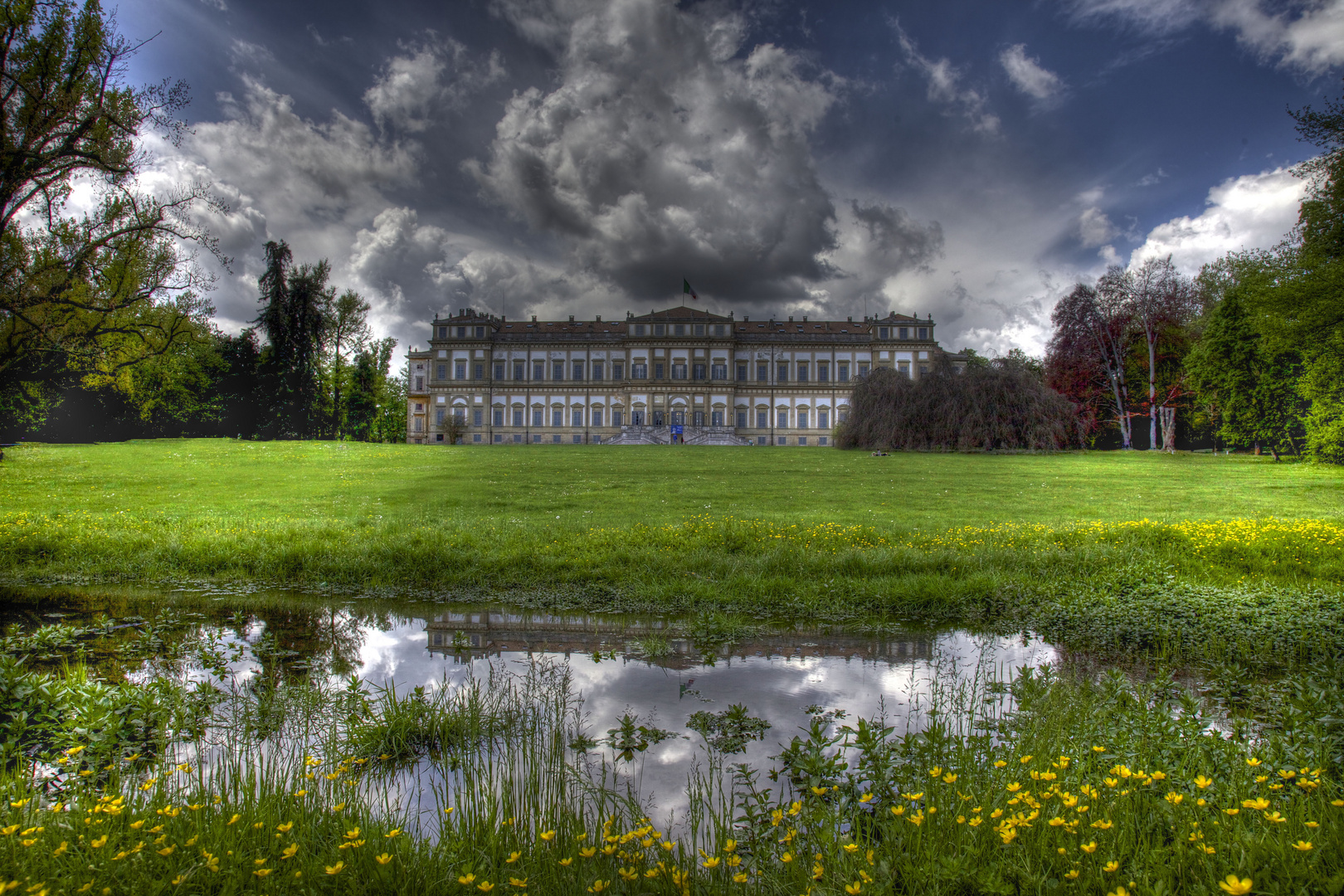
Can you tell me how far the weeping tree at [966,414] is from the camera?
90.3 ft

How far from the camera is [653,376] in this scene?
6284 cm

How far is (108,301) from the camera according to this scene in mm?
8992

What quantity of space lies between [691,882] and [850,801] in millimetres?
968

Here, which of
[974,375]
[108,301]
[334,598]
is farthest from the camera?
[974,375]

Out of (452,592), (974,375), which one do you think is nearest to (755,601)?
(452,592)

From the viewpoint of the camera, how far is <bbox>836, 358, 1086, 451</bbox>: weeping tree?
2752 centimetres

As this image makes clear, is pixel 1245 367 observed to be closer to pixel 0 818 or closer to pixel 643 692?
pixel 643 692

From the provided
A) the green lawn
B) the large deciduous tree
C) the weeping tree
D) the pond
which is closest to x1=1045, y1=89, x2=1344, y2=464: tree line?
the green lawn

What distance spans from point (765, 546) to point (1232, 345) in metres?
28.3

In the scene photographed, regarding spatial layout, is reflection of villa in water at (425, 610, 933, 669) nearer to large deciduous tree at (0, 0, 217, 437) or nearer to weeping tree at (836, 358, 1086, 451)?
large deciduous tree at (0, 0, 217, 437)

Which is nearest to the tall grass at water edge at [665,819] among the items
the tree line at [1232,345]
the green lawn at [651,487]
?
the green lawn at [651,487]

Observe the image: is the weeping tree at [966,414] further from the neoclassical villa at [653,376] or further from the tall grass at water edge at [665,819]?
the neoclassical villa at [653,376]

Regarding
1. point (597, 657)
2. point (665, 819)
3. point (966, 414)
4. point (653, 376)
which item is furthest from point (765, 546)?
point (653, 376)

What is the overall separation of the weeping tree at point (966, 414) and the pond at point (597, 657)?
2412cm
